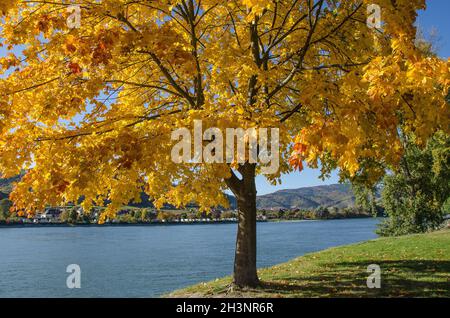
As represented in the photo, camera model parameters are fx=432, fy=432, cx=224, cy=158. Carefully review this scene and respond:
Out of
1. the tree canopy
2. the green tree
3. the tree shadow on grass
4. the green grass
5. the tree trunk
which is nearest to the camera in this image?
the tree canopy

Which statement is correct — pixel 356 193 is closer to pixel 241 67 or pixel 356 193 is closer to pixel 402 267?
pixel 402 267

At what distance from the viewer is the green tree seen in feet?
125

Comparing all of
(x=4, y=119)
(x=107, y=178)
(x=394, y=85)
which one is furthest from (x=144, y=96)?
(x=394, y=85)

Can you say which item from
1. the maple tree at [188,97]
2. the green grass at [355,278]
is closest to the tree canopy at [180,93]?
the maple tree at [188,97]

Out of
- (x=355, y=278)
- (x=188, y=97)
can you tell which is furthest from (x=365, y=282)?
(x=188, y=97)

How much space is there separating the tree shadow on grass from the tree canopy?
331cm

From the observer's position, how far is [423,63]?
639 centimetres

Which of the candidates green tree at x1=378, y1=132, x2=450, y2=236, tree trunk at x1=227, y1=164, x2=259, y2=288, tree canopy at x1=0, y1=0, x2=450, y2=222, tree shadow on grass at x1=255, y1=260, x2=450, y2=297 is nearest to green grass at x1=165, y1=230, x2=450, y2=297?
tree shadow on grass at x1=255, y1=260, x2=450, y2=297

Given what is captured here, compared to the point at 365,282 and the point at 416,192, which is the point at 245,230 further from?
the point at 416,192

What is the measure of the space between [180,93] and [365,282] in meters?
7.78

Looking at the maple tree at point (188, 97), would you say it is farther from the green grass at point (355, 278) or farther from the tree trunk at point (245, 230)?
the green grass at point (355, 278)

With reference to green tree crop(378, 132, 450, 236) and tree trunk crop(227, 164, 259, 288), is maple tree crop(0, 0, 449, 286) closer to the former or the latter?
tree trunk crop(227, 164, 259, 288)

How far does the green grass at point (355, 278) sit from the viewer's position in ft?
37.3
